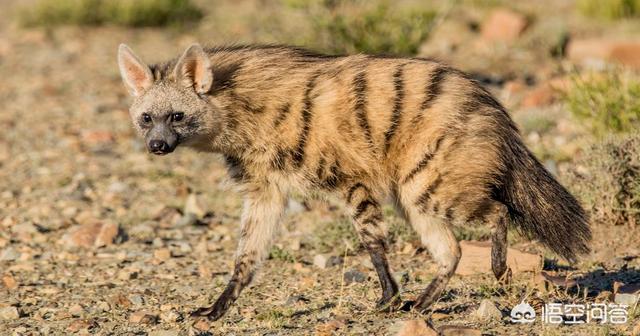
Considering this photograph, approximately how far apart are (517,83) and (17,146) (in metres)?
4.76

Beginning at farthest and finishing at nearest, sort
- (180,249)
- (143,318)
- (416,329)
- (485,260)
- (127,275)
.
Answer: (180,249)
(127,275)
(485,260)
(143,318)
(416,329)

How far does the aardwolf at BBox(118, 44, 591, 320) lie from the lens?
5418mm

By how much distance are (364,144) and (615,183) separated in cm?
197

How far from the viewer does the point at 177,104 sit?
229 inches

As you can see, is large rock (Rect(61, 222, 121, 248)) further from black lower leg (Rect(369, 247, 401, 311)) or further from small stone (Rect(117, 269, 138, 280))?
black lower leg (Rect(369, 247, 401, 311))

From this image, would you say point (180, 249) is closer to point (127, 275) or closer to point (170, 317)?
point (127, 275)

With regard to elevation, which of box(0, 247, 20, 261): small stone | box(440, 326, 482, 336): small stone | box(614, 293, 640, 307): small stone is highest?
box(440, 326, 482, 336): small stone

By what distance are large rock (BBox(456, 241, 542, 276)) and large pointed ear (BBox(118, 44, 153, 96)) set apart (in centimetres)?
205

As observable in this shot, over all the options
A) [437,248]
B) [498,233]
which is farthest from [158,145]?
[498,233]

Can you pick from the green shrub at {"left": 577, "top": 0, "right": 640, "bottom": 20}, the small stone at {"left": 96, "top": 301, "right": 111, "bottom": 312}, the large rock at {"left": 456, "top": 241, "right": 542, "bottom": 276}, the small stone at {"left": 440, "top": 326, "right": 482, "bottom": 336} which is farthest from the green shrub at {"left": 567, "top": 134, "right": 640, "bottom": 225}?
the green shrub at {"left": 577, "top": 0, "right": 640, "bottom": 20}

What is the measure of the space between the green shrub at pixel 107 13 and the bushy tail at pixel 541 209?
8.01m

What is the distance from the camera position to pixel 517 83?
10391mm

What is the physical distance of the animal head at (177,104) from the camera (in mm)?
5730

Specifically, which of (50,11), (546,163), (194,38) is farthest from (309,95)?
(50,11)
